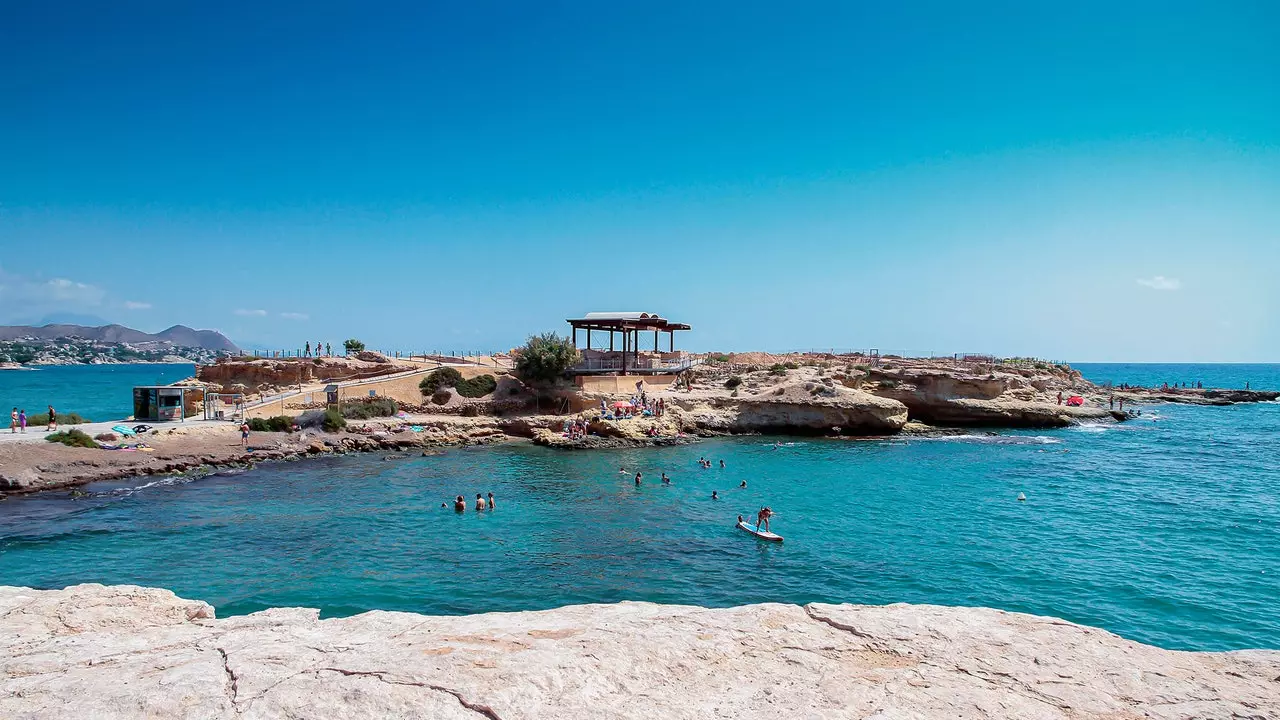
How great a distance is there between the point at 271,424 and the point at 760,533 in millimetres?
28318

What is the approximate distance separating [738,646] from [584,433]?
31191mm

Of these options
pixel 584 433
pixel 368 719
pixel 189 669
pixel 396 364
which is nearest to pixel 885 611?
pixel 368 719

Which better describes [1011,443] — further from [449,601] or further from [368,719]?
[368,719]

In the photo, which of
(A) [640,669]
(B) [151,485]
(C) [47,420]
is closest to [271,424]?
(C) [47,420]

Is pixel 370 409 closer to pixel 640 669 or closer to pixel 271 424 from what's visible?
pixel 271 424

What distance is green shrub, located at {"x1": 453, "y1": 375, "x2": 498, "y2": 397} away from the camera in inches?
1766

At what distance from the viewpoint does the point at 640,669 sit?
21.4 ft

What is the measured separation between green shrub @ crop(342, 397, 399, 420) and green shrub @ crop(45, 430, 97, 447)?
40.3 ft

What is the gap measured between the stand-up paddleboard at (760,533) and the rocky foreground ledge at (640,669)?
36.5ft

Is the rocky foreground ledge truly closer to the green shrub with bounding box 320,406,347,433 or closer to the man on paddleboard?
the man on paddleboard

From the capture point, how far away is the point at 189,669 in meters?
6.29

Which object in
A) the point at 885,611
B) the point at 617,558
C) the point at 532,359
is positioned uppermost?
the point at 532,359

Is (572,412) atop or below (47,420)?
below

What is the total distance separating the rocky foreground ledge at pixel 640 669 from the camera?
5707mm
